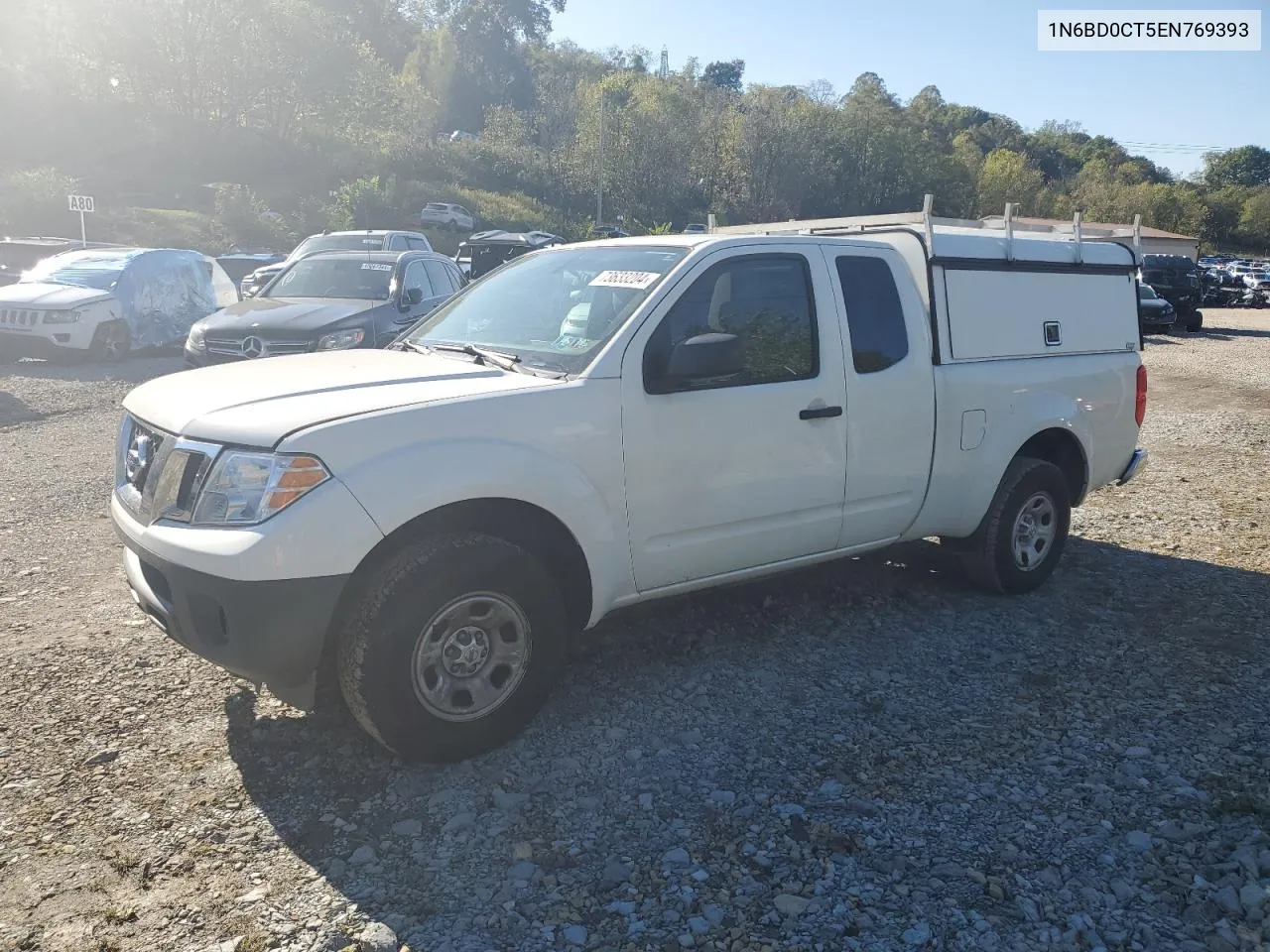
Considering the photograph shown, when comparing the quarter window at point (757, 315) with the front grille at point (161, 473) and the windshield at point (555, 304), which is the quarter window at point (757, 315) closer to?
the windshield at point (555, 304)

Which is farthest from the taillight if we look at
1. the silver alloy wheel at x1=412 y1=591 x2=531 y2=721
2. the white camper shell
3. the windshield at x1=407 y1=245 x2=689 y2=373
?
the silver alloy wheel at x1=412 y1=591 x2=531 y2=721

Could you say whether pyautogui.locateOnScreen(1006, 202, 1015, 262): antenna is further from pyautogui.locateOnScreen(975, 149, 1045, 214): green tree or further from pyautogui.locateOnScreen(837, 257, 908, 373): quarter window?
pyautogui.locateOnScreen(975, 149, 1045, 214): green tree

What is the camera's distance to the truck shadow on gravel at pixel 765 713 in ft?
10.5

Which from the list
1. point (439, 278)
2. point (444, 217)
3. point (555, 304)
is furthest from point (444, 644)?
point (444, 217)

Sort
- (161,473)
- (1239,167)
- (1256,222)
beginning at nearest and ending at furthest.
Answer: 1. (161,473)
2. (1256,222)
3. (1239,167)

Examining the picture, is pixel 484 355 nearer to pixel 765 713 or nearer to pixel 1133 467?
pixel 765 713

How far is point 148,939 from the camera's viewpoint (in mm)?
2703

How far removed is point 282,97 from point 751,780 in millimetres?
62367

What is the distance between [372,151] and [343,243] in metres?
50.7

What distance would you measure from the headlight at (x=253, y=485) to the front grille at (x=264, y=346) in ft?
21.5

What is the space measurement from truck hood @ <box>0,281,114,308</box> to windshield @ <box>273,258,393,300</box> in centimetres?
449

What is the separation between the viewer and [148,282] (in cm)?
1495

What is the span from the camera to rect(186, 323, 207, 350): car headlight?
33.4 feet

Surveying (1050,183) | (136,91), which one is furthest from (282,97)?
(1050,183)
